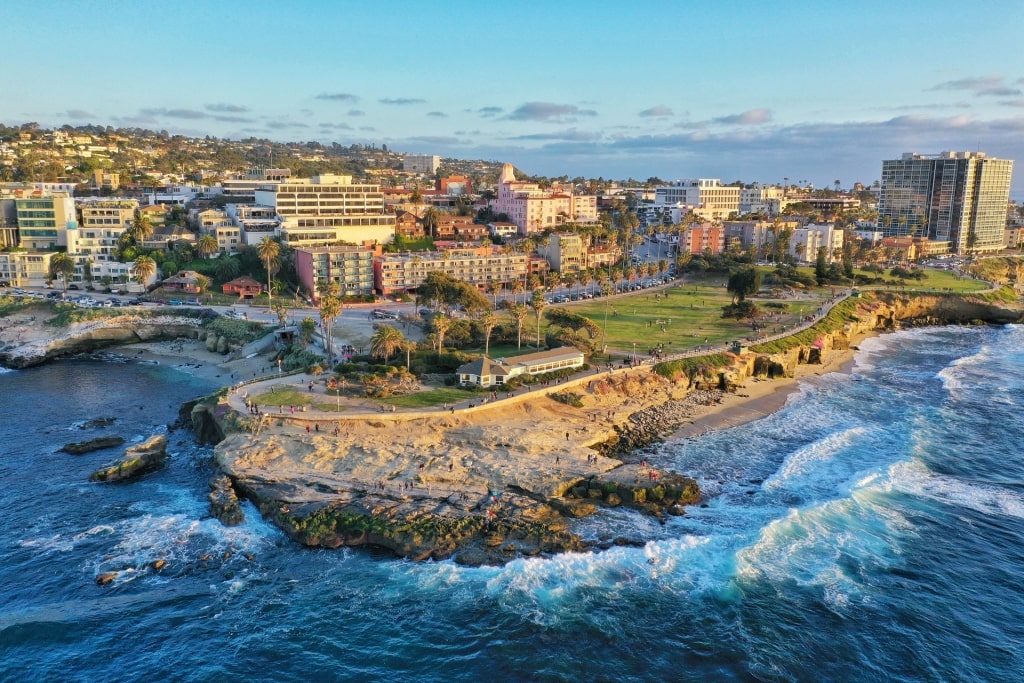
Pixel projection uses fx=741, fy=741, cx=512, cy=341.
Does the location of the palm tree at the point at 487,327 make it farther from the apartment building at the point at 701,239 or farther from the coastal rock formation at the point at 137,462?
the apartment building at the point at 701,239

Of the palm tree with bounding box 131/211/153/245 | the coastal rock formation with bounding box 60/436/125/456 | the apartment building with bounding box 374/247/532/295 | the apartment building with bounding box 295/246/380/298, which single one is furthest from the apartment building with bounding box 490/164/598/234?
the coastal rock formation with bounding box 60/436/125/456

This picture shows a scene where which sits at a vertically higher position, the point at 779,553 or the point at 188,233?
the point at 188,233

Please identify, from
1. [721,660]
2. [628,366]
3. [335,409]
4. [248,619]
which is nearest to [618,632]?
[721,660]

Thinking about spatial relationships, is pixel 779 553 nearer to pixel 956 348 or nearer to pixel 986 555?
pixel 986 555

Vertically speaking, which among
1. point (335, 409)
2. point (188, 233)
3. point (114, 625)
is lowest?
point (114, 625)

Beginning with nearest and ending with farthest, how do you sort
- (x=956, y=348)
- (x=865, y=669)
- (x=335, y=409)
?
(x=865, y=669) < (x=335, y=409) < (x=956, y=348)
